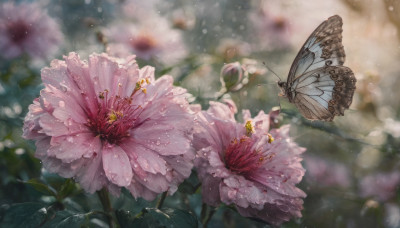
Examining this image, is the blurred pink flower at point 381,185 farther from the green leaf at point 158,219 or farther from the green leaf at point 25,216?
the green leaf at point 25,216

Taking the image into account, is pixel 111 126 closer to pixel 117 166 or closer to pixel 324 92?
pixel 117 166

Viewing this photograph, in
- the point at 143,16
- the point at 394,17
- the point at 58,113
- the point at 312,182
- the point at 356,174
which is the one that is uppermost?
the point at 58,113

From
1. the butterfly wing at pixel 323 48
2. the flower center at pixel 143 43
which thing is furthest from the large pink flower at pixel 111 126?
the flower center at pixel 143 43

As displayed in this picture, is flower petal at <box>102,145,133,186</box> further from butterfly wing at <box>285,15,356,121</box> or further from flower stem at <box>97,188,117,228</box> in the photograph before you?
butterfly wing at <box>285,15,356,121</box>

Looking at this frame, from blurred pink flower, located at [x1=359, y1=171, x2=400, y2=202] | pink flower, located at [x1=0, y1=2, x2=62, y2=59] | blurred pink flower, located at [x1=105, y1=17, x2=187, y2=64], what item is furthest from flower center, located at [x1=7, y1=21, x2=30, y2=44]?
blurred pink flower, located at [x1=359, y1=171, x2=400, y2=202]

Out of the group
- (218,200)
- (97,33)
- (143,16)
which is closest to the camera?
(218,200)

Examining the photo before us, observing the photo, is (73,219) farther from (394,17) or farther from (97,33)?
(394,17)

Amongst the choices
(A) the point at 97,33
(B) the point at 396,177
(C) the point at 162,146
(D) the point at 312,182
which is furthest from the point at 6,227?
(B) the point at 396,177
